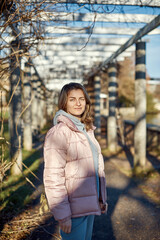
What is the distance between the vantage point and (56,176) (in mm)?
1759

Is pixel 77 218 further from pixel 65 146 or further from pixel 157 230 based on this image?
pixel 157 230

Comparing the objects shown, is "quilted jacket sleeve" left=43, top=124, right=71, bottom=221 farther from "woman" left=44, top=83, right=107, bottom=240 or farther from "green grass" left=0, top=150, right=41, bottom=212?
"green grass" left=0, top=150, right=41, bottom=212

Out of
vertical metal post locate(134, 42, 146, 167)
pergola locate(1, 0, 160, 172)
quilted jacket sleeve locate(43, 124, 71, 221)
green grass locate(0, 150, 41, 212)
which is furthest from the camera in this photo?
vertical metal post locate(134, 42, 146, 167)

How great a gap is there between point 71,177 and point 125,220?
8.13 feet

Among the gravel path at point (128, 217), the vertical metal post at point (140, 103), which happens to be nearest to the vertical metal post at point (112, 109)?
the vertical metal post at point (140, 103)

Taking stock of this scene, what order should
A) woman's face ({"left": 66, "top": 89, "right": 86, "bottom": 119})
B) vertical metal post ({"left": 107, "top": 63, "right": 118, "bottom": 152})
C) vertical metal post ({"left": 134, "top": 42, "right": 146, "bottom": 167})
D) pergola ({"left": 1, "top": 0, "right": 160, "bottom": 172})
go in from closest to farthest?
1. woman's face ({"left": 66, "top": 89, "right": 86, "bottom": 119})
2. pergola ({"left": 1, "top": 0, "right": 160, "bottom": 172})
3. vertical metal post ({"left": 134, "top": 42, "right": 146, "bottom": 167})
4. vertical metal post ({"left": 107, "top": 63, "right": 118, "bottom": 152})

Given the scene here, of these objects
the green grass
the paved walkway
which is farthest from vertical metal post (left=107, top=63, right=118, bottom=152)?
the green grass

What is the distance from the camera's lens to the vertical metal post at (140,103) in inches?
256

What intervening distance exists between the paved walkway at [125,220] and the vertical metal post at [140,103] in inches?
52.8

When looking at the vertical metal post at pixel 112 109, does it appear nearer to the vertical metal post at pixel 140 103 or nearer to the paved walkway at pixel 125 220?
the vertical metal post at pixel 140 103

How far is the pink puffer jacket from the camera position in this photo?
1.75 meters

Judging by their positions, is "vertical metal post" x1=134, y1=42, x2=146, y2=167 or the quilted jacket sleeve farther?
"vertical metal post" x1=134, y1=42, x2=146, y2=167

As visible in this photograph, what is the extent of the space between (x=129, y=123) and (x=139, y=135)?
676 centimetres

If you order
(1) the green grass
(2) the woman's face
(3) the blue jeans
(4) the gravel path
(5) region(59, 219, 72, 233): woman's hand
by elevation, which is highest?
(2) the woman's face
